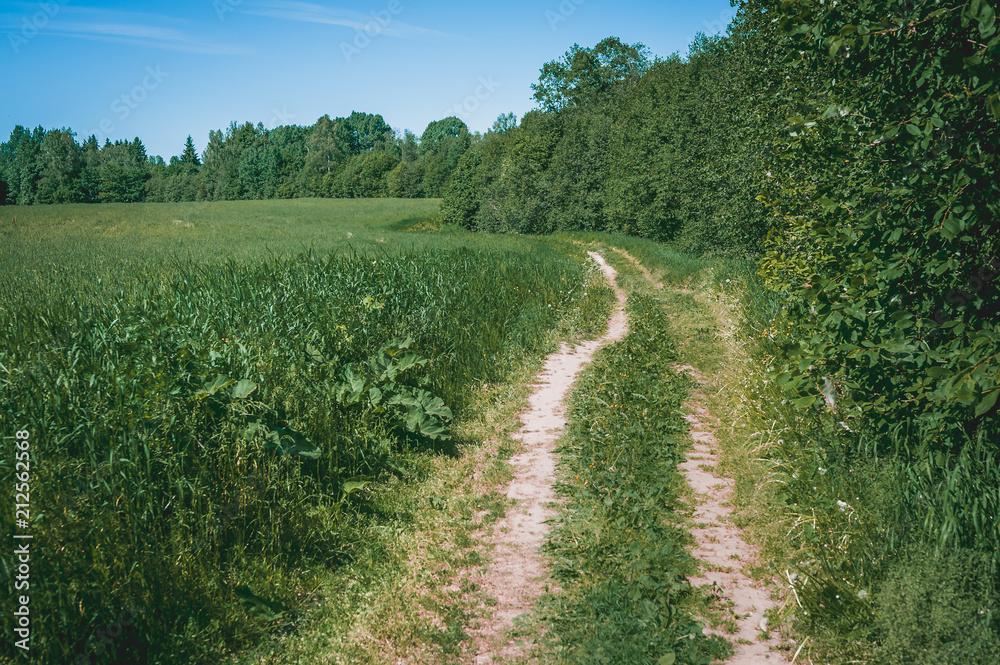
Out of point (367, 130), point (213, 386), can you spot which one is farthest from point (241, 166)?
point (213, 386)

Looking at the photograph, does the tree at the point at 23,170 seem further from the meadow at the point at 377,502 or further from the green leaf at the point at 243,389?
the green leaf at the point at 243,389

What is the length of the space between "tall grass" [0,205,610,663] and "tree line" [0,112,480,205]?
184 feet

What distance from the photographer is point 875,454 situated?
145 inches

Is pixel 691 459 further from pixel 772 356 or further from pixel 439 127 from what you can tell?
pixel 439 127

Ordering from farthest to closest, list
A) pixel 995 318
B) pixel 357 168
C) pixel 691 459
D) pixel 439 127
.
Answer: pixel 439 127, pixel 357 168, pixel 691 459, pixel 995 318

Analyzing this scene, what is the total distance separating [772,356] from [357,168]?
9376cm

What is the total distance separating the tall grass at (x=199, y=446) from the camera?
3.03 meters

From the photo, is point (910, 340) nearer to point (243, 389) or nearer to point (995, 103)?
point (995, 103)

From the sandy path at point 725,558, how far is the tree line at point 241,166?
58108 millimetres

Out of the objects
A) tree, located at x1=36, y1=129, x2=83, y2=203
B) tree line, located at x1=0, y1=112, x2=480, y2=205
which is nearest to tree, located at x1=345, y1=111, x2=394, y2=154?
tree line, located at x1=0, y1=112, x2=480, y2=205

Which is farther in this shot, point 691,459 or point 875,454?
point 691,459

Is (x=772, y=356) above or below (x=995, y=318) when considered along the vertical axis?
below

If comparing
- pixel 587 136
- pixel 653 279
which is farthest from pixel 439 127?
pixel 653 279

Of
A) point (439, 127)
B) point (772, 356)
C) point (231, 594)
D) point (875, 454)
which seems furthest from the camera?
point (439, 127)
